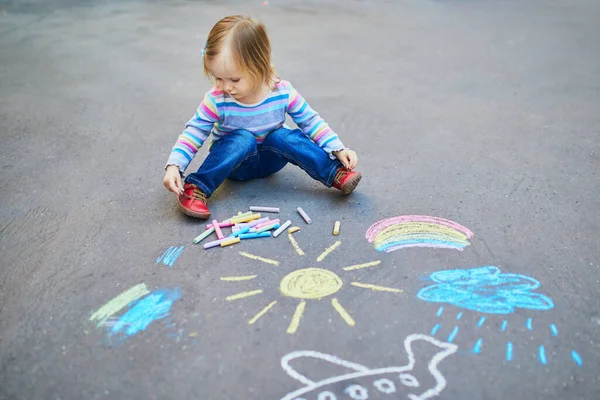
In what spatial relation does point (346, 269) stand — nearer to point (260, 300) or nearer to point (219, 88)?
point (260, 300)

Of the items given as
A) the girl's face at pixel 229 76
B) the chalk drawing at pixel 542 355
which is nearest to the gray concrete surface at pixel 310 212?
the chalk drawing at pixel 542 355

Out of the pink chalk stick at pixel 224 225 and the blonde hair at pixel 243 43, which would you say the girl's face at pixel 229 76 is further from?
the pink chalk stick at pixel 224 225

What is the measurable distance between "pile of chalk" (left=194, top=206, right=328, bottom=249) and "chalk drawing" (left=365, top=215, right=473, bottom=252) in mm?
147

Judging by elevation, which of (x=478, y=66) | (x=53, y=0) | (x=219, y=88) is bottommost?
(x=53, y=0)

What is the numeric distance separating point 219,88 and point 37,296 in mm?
856

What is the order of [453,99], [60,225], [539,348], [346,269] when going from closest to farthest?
[539,348] < [346,269] < [60,225] < [453,99]

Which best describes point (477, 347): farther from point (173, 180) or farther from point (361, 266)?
point (173, 180)

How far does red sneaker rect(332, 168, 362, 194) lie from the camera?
1.88 metres

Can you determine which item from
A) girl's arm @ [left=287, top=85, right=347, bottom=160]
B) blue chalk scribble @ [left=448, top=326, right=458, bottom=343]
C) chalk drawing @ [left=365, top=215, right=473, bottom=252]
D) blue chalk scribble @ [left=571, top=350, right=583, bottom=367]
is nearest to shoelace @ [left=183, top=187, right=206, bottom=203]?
girl's arm @ [left=287, top=85, right=347, bottom=160]

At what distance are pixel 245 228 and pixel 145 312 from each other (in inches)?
17.5

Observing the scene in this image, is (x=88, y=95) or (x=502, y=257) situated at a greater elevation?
(x=502, y=257)

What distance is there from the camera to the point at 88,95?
2957 millimetres

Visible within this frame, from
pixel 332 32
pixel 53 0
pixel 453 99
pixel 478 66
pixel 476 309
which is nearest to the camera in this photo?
pixel 476 309

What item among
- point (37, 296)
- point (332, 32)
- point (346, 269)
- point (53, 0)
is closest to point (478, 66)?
point (332, 32)
